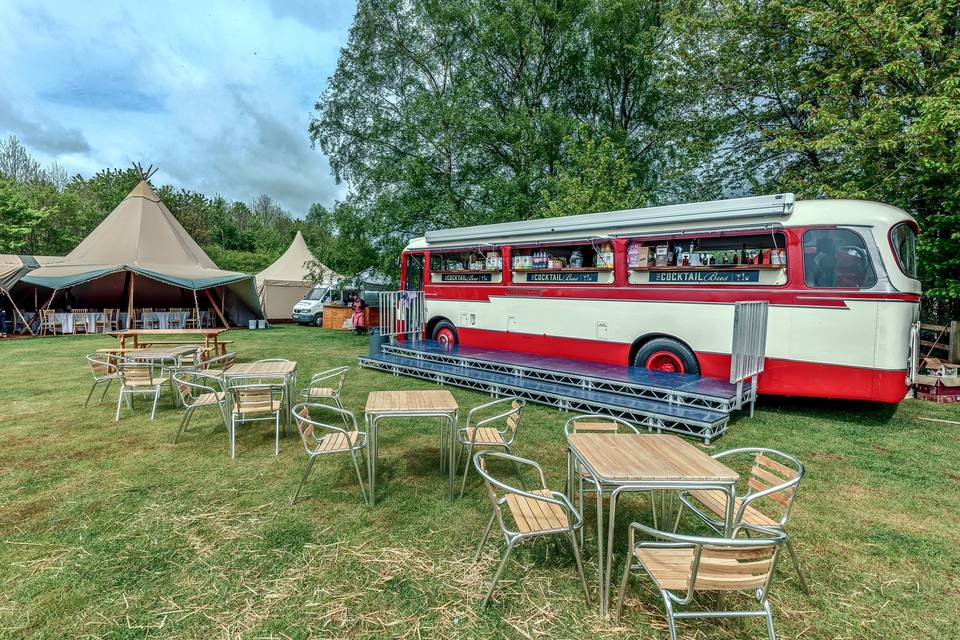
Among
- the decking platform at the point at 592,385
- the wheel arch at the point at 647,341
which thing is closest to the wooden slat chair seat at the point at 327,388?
the decking platform at the point at 592,385

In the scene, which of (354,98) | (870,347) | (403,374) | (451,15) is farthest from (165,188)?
(870,347)

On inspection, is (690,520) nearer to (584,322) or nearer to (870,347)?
(870,347)

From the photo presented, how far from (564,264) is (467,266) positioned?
7.92 feet

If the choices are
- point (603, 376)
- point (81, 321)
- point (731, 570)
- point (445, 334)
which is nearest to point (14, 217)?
point (81, 321)

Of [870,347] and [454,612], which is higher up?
[870,347]

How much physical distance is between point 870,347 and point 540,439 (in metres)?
4.31

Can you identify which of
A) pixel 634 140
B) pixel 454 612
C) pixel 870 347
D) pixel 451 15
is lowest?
pixel 454 612

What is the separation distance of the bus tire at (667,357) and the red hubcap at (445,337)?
4.29 meters

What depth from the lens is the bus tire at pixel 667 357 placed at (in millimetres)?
6605

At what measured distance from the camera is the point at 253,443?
5121 mm

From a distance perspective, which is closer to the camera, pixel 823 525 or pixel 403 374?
pixel 823 525

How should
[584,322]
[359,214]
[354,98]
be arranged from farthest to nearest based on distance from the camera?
[354,98]
[359,214]
[584,322]

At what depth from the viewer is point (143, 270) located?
1529 cm

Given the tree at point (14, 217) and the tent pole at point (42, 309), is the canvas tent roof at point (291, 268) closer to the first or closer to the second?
the tent pole at point (42, 309)
